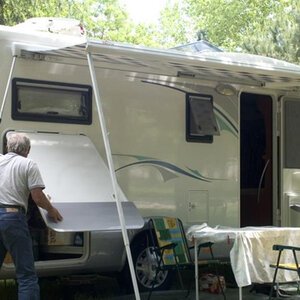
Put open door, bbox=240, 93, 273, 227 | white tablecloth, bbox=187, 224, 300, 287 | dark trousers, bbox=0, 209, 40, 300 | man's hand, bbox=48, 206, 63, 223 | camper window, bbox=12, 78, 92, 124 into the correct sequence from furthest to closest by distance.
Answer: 1. open door, bbox=240, 93, 273, 227
2. camper window, bbox=12, 78, 92, 124
3. white tablecloth, bbox=187, 224, 300, 287
4. man's hand, bbox=48, 206, 63, 223
5. dark trousers, bbox=0, 209, 40, 300

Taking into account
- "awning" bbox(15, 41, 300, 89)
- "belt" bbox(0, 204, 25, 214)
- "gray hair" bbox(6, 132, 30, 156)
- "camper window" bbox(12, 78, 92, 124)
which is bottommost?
"belt" bbox(0, 204, 25, 214)

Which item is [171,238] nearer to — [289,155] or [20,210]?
Result: [20,210]

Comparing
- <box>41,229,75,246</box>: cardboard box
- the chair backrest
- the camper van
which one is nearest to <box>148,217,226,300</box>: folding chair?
the chair backrest

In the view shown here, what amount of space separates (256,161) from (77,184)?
3.40 metres

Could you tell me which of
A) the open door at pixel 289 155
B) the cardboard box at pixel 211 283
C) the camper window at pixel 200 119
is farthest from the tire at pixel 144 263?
the open door at pixel 289 155

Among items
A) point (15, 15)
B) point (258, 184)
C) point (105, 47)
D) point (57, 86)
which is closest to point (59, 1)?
point (15, 15)

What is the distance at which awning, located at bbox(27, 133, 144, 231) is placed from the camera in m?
5.14

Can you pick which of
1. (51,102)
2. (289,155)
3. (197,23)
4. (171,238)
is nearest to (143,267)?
(171,238)

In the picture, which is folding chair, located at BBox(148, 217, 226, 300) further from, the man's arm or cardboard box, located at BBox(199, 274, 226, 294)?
the man's arm

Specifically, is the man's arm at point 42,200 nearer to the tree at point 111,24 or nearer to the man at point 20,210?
the man at point 20,210

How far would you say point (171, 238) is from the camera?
644 centimetres

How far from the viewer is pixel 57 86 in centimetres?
598

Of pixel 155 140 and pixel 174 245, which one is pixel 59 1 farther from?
pixel 174 245

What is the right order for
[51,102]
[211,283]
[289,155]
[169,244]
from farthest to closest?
[289,155], [211,283], [169,244], [51,102]
